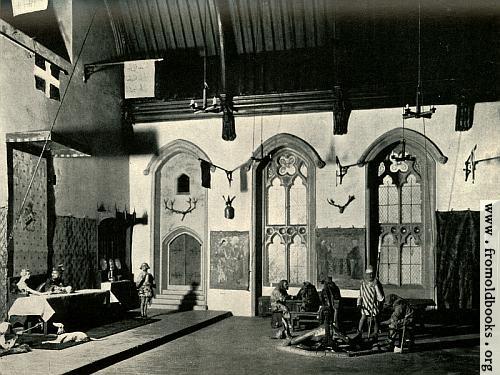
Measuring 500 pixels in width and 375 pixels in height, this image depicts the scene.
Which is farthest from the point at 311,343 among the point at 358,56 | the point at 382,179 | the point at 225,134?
the point at 358,56

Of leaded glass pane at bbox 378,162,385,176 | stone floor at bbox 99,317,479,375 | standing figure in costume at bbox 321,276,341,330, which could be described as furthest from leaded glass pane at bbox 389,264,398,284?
standing figure in costume at bbox 321,276,341,330

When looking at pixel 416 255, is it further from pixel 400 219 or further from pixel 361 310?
pixel 361 310

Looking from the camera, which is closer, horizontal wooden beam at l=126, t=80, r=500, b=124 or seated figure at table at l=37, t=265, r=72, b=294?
seated figure at table at l=37, t=265, r=72, b=294

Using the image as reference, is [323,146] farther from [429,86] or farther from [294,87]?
[429,86]

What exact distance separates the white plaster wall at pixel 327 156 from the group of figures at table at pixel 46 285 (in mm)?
4843

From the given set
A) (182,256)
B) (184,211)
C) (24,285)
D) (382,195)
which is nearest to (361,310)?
(382,195)

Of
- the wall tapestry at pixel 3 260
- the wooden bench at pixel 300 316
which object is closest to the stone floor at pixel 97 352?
the wall tapestry at pixel 3 260

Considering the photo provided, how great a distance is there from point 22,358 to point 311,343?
4.89m

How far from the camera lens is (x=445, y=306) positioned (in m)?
13.6

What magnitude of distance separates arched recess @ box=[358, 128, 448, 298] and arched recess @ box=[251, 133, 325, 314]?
5.28 ft

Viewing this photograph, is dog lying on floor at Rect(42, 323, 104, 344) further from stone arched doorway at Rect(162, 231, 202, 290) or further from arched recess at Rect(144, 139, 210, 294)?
stone arched doorway at Rect(162, 231, 202, 290)

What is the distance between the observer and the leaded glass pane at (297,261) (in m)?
15.2

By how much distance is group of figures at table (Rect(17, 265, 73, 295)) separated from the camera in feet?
34.9

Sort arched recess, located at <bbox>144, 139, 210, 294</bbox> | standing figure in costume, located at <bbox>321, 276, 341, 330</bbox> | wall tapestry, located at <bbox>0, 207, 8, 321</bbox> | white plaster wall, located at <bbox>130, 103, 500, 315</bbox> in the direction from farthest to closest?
arched recess, located at <bbox>144, 139, 210, 294</bbox> < white plaster wall, located at <bbox>130, 103, 500, 315</bbox> < standing figure in costume, located at <bbox>321, 276, 341, 330</bbox> < wall tapestry, located at <bbox>0, 207, 8, 321</bbox>
